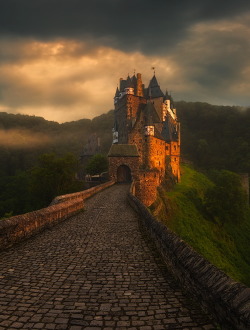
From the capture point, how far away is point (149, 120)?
54.8 metres

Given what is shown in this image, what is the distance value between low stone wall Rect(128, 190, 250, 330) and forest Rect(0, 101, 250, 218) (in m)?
38.2

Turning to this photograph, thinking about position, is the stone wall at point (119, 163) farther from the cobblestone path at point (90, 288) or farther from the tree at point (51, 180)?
the cobblestone path at point (90, 288)

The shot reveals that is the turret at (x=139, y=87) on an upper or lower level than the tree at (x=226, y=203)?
upper

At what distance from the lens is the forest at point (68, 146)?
146 ft

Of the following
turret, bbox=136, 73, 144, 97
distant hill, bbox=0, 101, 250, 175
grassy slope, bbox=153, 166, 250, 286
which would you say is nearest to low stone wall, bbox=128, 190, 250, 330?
grassy slope, bbox=153, 166, 250, 286

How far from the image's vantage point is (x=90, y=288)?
17.6 feet

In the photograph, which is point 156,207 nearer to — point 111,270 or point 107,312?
point 111,270

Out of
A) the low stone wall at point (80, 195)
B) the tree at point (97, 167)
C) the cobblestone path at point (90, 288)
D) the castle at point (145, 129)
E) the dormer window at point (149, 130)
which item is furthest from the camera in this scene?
the dormer window at point (149, 130)

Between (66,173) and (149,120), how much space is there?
20928mm

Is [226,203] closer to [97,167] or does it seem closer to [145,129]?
[145,129]

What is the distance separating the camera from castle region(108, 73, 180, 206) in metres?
53.0

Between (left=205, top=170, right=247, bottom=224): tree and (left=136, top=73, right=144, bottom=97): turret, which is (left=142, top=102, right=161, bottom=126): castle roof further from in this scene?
(left=205, top=170, right=247, bottom=224): tree

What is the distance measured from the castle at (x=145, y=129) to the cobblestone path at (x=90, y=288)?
3345 centimetres

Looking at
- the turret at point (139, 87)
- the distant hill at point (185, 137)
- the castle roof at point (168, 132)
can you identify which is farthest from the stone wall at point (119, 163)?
the distant hill at point (185, 137)
